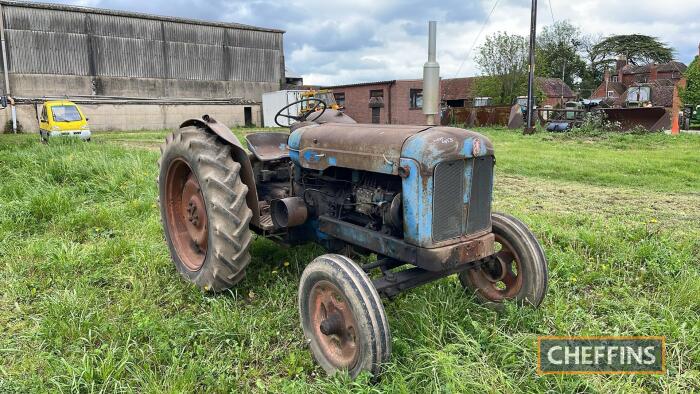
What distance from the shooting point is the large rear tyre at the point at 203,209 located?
10.9 ft

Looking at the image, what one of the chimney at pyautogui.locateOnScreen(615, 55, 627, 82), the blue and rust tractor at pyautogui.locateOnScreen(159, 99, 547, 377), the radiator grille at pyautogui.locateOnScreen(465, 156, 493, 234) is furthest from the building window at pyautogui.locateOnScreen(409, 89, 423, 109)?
the chimney at pyautogui.locateOnScreen(615, 55, 627, 82)

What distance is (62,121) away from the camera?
1594 centimetres

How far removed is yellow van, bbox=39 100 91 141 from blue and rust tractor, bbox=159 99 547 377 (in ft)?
44.7

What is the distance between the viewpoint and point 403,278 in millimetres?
2951

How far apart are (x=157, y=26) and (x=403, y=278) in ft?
94.2

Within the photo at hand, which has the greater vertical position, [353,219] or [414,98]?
[414,98]

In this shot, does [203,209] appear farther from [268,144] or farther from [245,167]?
[268,144]

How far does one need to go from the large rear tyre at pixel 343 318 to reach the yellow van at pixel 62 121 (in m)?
14.9

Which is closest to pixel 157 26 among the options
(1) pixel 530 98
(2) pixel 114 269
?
(1) pixel 530 98

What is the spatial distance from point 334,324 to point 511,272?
52.8 inches

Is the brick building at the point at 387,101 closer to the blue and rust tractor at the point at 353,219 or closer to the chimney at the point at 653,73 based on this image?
the blue and rust tractor at the point at 353,219

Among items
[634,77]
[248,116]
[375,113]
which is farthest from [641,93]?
[248,116]

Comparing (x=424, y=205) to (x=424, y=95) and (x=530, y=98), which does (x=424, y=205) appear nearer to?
(x=424, y=95)

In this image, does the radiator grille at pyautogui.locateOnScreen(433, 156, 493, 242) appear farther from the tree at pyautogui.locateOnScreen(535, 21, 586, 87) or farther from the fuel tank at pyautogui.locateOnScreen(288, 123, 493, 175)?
the tree at pyautogui.locateOnScreen(535, 21, 586, 87)
